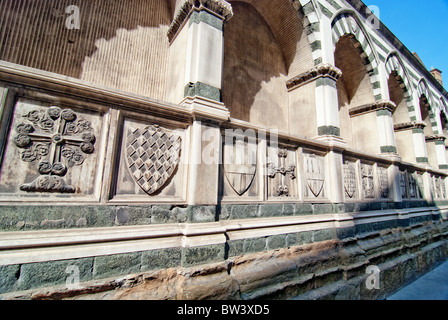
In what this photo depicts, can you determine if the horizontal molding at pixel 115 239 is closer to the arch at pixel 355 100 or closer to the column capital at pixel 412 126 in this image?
the arch at pixel 355 100

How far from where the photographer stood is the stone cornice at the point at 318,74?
4.14m

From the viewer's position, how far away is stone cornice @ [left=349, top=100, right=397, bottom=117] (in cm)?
544

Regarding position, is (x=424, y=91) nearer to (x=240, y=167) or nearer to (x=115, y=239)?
(x=240, y=167)

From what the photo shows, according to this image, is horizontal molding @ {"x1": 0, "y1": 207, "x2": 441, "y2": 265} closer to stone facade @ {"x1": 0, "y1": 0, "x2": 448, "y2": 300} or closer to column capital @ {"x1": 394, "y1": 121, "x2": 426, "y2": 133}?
stone facade @ {"x1": 0, "y1": 0, "x2": 448, "y2": 300}

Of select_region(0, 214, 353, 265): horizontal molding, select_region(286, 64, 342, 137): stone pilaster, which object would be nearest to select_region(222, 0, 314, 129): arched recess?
select_region(286, 64, 342, 137): stone pilaster

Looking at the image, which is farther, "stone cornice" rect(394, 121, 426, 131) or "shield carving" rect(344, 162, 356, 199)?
"stone cornice" rect(394, 121, 426, 131)

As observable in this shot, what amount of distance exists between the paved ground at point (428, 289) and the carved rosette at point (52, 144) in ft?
14.4

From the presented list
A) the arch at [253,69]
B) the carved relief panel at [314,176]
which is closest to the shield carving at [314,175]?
the carved relief panel at [314,176]

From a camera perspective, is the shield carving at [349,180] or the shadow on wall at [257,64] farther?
the shadow on wall at [257,64]

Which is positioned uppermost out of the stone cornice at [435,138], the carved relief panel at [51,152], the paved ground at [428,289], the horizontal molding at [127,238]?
the stone cornice at [435,138]

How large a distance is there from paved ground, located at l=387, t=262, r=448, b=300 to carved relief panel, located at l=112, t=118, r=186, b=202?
3.59m

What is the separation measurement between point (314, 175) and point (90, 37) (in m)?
4.02

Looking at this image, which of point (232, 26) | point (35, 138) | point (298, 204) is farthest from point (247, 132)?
point (232, 26)

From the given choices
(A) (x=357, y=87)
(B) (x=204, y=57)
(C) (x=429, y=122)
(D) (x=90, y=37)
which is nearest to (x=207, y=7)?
(B) (x=204, y=57)
